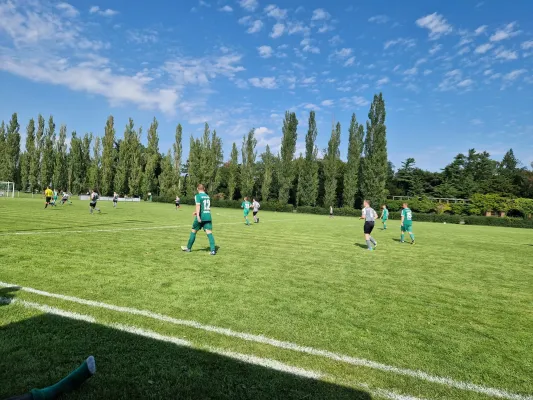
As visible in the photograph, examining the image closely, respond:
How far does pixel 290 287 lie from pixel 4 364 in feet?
14.9

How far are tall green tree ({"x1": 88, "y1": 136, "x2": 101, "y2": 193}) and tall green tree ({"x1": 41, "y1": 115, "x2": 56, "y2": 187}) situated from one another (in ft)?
23.3

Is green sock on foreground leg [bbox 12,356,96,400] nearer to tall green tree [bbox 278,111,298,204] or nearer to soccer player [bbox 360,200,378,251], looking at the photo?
soccer player [bbox 360,200,378,251]

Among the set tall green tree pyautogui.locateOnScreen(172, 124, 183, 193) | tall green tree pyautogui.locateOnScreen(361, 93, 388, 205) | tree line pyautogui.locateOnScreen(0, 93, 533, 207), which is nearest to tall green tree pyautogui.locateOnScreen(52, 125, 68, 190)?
tree line pyautogui.locateOnScreen(0, 93, 533, 207)

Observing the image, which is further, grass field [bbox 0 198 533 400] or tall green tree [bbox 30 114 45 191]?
tall green tree [bbox 30 114 45 191]

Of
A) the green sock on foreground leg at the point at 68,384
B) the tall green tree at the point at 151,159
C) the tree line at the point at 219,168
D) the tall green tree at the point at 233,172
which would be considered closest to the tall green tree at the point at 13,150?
the tree line at the point at 219,168

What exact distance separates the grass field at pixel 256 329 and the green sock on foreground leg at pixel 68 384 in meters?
0.10

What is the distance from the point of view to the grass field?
3092 millimetres

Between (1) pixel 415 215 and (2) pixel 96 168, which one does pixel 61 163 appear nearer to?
(2) pixel 96 168

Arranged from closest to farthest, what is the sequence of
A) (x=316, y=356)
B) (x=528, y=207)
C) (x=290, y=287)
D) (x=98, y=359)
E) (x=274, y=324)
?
(x=98, y=359)
(x=316, y=356)
(x=274, y=324)
(x=290, y=287)
(x=528, y=207)

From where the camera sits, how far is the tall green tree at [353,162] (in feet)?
187

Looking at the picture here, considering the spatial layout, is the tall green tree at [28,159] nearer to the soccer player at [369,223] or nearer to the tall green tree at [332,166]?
the tall green tree at [332,166]

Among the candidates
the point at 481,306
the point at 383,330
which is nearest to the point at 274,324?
the point at 383,330

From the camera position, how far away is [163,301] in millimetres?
5254

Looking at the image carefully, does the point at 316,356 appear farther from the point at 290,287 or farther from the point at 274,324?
the point at 290,287
